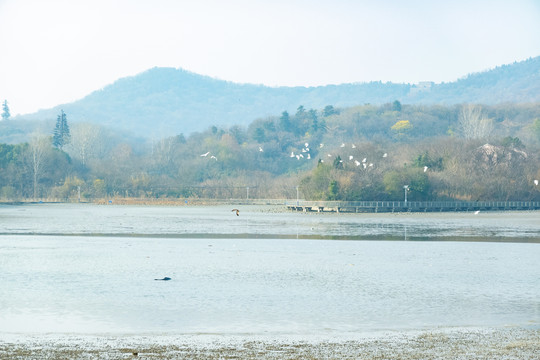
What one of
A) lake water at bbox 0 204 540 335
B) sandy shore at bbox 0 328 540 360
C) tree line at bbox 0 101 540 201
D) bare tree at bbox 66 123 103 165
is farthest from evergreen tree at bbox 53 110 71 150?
sandy shore at bbox 0 328 540 360

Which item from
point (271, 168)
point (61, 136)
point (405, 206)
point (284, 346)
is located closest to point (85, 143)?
point (61, 136)

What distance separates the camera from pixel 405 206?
324 feet

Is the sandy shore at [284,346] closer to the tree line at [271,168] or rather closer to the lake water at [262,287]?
the lake water at [262,287]

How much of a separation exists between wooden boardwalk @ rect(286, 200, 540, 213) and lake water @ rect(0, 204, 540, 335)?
2306 inches

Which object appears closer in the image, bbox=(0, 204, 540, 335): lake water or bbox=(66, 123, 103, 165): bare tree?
bbox=(0, 204, 540, 335): lake water

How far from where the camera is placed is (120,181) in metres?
150

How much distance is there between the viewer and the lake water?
15.7m

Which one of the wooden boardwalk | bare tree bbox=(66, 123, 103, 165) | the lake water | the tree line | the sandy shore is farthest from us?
bare tree bbox=(66, 123, 103, 165)

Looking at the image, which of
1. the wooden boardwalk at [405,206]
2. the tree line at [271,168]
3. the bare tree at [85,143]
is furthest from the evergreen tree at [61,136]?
the wooden boardwalk at [405,206]

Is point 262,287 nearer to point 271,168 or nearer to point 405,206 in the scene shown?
point 405,206

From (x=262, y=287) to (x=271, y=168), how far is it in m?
160

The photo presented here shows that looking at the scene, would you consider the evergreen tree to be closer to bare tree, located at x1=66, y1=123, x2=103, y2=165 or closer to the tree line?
the tree line

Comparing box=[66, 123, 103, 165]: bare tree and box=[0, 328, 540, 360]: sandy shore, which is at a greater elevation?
box=[66, 123, 103, 165]: bare tree

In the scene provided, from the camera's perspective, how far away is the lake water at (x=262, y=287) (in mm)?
15688
